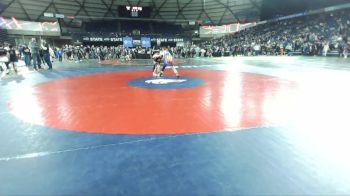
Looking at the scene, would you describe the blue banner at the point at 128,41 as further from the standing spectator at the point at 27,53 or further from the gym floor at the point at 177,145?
the gym floor at the point at 177,145

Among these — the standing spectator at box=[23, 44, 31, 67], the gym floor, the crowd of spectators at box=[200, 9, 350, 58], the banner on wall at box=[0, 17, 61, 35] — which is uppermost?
the banner on wall at box=[0, 17, 61, 35]

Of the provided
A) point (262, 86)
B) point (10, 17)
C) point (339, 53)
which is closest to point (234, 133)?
point (262, 86)

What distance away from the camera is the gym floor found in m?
2.37

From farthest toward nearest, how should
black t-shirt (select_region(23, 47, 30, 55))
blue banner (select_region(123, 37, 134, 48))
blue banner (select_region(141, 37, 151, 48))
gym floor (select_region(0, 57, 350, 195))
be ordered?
blue banner (select_region(141, 37, 151, 48)), blue banner (select_region(123, 37, 134, 48)), black t-shirt (select_region(23, 47, 30, 55)), gym floor (select_region(0, 57, 350, 195))

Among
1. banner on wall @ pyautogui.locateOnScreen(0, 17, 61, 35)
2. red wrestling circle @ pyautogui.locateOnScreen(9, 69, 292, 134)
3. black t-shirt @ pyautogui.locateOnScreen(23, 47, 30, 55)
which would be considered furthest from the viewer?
banner on wall @ pyautogui.locateOnScreen(0, 17, 61, 35)

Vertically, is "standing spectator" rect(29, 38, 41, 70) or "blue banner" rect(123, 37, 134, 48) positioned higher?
"blue banner" rect(123, 37, 134, 48)

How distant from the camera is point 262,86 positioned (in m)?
7.47

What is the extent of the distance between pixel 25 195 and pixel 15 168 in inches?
25.6

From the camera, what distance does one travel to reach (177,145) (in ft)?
10.8

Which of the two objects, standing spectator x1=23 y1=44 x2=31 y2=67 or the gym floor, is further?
standing spectator x1=23 y1=44 x2=31 y2=67

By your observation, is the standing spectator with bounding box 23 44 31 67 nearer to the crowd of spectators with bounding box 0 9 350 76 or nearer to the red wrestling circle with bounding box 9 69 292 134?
the crowd of spectators with bounding box 0 9 350 76

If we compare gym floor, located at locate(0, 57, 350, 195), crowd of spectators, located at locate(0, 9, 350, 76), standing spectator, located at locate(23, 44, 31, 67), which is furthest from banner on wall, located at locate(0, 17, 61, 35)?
gym floor, located at locate(0, 57, 350, 195)

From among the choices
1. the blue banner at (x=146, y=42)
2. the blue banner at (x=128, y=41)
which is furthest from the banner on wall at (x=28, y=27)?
the blue banner at (x=146, y=42)

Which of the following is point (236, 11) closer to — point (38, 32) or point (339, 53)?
point (339, 53)
